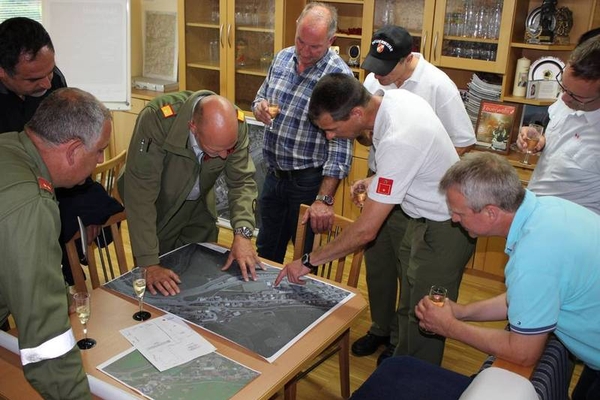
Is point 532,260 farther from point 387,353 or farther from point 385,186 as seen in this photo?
point 387,353

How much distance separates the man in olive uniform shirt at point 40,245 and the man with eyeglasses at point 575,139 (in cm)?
189

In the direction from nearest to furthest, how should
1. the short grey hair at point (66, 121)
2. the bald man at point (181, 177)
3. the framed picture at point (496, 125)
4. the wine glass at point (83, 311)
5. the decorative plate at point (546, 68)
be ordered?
the short grey hair at point (66, 121), the wine glass at point (83, 311), the bald man at point (181, 177), the decorative plate at point (546, 68), the framed picture at point (496, 125)

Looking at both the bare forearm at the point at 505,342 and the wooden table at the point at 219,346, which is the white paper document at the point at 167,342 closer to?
the wooden table at the point at 219,346

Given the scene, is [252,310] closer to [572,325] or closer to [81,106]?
[81,106]

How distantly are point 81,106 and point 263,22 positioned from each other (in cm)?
306

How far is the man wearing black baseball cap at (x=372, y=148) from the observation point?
2703 mm

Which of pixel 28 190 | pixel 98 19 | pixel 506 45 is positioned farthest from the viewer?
pixel 98 19

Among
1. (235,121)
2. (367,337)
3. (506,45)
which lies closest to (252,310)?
(235,121)

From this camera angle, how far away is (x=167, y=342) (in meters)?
1.72

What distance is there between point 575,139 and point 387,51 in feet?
3.09

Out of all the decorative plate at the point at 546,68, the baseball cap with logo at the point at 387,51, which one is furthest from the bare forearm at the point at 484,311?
the decorative plate at the point at 546,68

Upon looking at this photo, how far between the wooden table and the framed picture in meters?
2.11

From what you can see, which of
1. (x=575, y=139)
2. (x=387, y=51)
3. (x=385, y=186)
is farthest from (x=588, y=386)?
(x=387, y=51)

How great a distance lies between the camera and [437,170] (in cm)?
218
